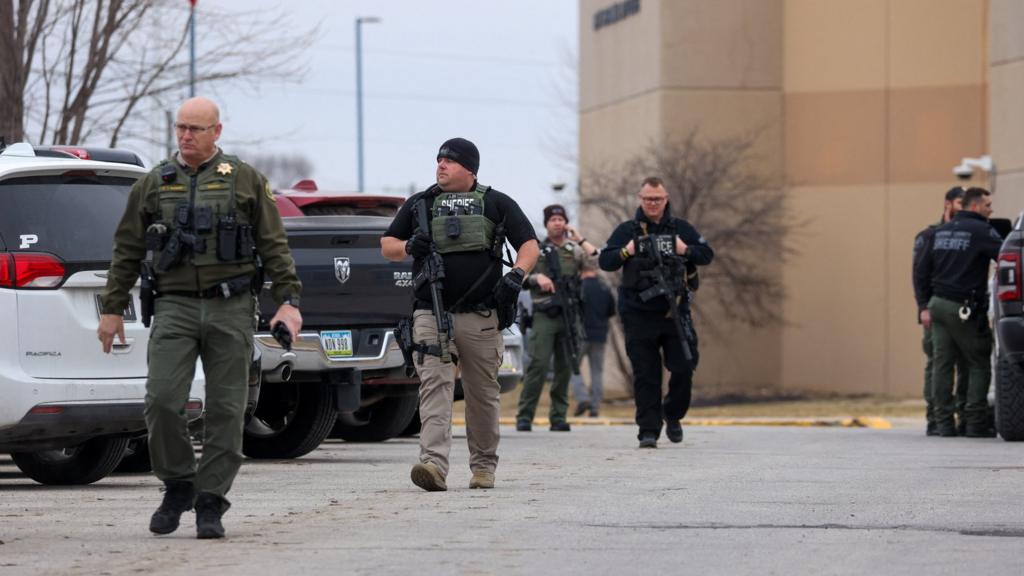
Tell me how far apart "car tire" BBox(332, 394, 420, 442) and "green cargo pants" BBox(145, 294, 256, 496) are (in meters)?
7.33

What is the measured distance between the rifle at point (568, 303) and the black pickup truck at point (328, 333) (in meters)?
4.41

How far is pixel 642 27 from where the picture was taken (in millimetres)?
37500

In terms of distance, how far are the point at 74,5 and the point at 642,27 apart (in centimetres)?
1898

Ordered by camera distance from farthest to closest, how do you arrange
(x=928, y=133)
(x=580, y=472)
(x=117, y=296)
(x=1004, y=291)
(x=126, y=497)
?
(x=928, y=133), (x=1004, y=291), (x=580, y=472), (x=126, y=497), (x=117, y=296)

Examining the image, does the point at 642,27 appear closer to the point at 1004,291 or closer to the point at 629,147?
the point at 629,147

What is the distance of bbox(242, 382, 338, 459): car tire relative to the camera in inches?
527

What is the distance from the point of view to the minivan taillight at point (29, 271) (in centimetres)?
1009

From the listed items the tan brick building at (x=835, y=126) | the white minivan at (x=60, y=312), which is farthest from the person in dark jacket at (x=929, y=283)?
the tan brick building at (x=835, y=126)

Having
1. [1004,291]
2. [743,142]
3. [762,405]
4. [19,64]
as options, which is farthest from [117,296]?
[743,142]

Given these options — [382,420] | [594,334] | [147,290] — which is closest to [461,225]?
[147,290]

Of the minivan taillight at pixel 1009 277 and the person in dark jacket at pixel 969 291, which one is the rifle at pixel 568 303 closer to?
the person in dark jacket at pixel 969 291

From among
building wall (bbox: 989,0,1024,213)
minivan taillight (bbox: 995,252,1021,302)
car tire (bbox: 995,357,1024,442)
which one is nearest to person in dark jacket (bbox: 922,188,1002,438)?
car tire (bbox: 995,357,1024,442)

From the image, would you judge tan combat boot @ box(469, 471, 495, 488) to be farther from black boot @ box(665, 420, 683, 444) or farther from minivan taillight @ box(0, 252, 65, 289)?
black boot @ box(665, 420, 683, 444)

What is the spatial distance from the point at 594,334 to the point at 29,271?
50.2 ft
